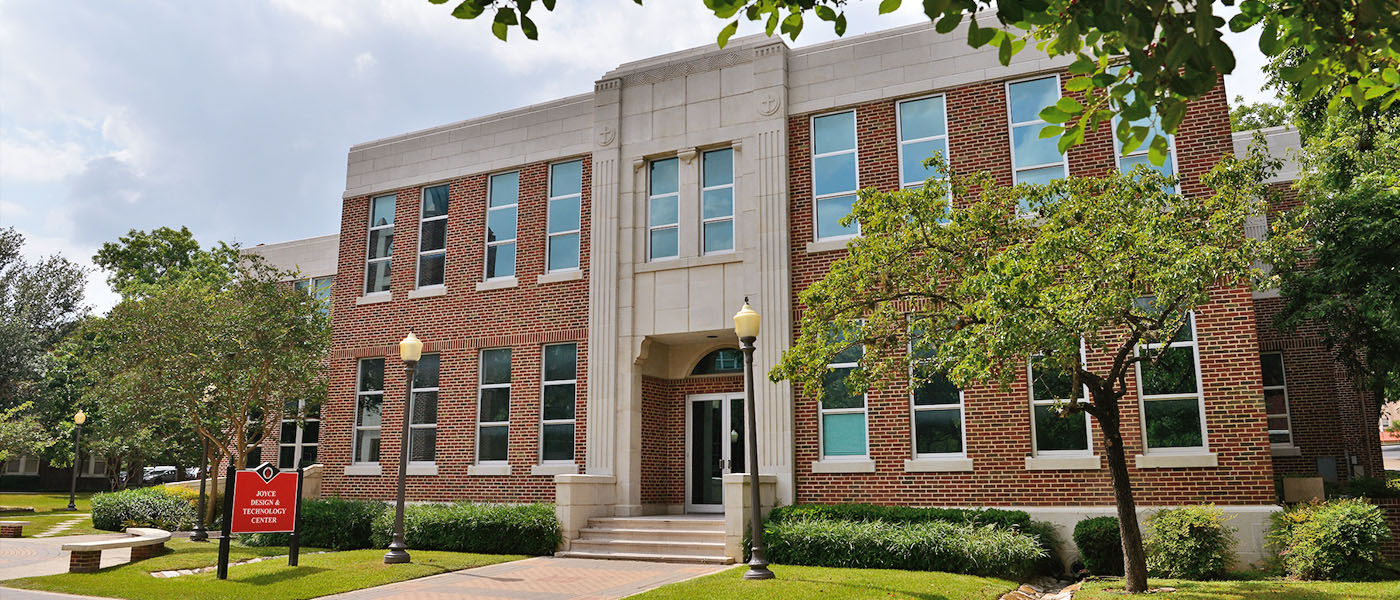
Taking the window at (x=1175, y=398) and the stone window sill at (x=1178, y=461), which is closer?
the stone window sill at (x=1178, y=461)

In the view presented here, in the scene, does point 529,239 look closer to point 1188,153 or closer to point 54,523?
point 1188,153

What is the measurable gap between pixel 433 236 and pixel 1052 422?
13615 millimetres

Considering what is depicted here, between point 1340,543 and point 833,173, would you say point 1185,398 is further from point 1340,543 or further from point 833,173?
point 833,173

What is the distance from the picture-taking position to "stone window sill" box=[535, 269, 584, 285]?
1938cm

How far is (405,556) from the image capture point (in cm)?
1518

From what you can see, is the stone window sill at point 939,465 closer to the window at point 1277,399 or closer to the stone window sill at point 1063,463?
the stone window sill at point 1063,463

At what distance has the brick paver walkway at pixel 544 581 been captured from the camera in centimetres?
1198

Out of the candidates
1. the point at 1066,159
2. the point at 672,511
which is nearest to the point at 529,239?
the point at 672,511

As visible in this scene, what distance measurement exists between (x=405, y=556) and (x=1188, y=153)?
1399 cm

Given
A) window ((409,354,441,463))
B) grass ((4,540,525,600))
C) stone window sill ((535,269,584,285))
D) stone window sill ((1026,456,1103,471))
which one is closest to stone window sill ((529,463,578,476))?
window ((409,354,441,463))

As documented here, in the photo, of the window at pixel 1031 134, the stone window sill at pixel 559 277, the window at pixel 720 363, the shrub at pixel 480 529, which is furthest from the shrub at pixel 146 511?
the window at pixel 1031 134

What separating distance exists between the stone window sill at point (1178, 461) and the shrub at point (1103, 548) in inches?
48.1

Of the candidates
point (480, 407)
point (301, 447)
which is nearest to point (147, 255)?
point (301, 447)

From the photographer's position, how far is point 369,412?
70.0ft
